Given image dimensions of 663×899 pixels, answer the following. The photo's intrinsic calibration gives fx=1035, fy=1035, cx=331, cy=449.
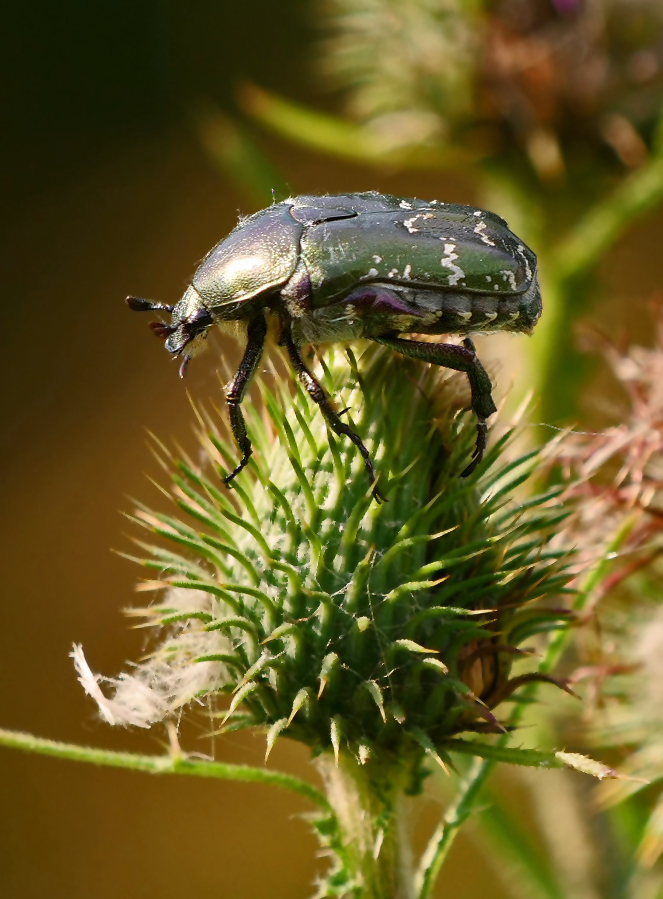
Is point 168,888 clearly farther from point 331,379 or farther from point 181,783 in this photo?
point 331,379

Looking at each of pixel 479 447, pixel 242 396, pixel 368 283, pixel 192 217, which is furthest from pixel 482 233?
pixel 192 217

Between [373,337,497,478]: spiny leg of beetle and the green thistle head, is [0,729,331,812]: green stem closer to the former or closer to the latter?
the green thistle head

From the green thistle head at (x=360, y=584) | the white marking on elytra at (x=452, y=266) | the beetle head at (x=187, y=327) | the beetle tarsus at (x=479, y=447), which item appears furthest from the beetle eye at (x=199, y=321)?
the beetle tarsus at (x=479, y=447)

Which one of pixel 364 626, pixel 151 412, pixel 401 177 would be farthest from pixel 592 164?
pixel 151 412

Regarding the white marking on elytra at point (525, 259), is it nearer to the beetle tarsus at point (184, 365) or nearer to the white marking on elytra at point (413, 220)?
the white marking on elytra at point (413, 220)

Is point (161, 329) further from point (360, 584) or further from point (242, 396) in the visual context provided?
point (360, 584)

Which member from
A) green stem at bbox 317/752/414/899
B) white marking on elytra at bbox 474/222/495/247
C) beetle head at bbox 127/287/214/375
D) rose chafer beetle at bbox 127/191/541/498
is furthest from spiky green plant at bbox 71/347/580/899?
white marking on elytra at bbox 474/222/495/247
